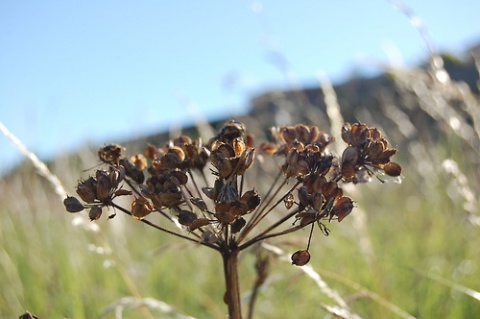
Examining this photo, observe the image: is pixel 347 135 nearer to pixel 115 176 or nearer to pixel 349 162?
pixel 349 162

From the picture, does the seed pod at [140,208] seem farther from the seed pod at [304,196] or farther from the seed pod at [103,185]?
the seed pod at [304,196]

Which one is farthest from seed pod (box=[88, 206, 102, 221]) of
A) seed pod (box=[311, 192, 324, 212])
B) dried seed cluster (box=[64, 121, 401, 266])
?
seed pod (box=[311, 192, 324, 212])

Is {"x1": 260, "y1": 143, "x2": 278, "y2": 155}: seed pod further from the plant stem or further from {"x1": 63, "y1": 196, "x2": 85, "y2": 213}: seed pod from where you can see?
{"x1": 63, "y1": 196, "x2": 85, "y2": 213}: seed pod

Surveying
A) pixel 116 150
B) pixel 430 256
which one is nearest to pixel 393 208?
pixel 430 256

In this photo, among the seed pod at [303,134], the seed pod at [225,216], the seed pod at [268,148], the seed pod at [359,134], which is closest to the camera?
the seed pod at [225,216]

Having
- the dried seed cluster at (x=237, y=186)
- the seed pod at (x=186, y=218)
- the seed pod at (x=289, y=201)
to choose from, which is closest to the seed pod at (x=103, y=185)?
the dried seed cluster at (x=237, y=186)

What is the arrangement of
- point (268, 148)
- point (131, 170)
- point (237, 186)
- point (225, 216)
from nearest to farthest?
point (225, 216) < point (237, 186) < point (131, 170) < point (268, 148)

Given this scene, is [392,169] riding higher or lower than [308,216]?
higher

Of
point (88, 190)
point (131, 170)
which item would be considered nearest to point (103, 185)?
point (88, 190)
